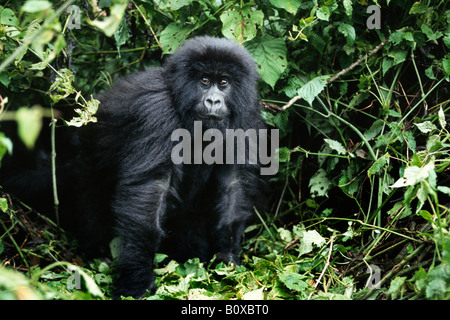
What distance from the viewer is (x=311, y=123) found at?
4305 millimetres

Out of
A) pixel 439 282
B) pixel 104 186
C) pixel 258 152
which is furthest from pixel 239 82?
pixel 439 282

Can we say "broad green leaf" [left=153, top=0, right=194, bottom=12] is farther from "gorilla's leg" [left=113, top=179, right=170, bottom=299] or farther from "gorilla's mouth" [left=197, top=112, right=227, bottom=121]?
"gorilla's leg" [left=113, top=179, right=170, bottom=299]

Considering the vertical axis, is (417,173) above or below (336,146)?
below

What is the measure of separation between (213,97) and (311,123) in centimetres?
103

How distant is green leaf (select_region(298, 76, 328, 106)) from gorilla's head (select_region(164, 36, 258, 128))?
17.2 inches

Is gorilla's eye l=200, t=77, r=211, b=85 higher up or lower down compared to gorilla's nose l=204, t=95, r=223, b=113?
higher up

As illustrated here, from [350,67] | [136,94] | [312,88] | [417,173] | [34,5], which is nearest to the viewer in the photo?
[34,5]

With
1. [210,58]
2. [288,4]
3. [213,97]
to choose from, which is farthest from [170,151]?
[288,4]

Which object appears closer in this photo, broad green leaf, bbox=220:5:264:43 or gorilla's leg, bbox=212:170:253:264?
broad green leaf, bbox=220:5:264:43

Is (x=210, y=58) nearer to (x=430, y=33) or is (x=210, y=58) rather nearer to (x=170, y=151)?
(x=170, y=151)

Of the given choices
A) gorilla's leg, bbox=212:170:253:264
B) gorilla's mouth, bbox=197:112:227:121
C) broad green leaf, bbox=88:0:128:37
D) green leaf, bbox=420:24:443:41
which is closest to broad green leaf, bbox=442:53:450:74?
green leaf, bbox=420:24:443:41

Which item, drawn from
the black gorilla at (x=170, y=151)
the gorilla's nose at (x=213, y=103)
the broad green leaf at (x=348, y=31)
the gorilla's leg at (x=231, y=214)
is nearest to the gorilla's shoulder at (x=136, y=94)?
the black gorilla at (x=170, y=151)

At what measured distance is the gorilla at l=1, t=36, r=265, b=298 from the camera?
3695 mm
